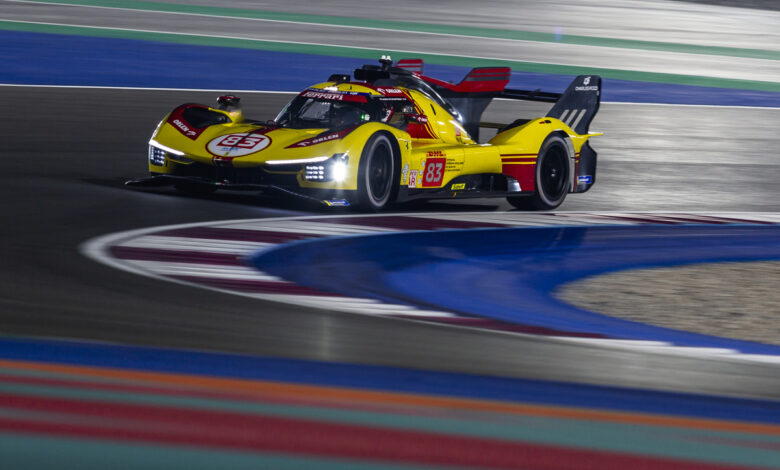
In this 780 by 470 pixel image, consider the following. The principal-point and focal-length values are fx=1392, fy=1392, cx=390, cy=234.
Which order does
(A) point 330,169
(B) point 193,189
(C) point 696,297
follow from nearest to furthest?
(C) point 696,297 < (A) point 330,169 < (B) point 193,189

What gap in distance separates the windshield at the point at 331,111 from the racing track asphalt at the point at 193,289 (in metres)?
0.70

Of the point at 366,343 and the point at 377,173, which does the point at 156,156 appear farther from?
the point at 366,343

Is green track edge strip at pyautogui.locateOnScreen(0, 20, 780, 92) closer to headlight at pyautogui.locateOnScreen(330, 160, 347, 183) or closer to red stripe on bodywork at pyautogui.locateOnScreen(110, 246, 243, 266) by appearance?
headlight at pyautogui.locateOnScreen(330, 160, 347, 183)

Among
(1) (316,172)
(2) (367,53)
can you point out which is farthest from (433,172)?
(2) (367,53)

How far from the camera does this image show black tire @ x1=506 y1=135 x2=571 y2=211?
1201 cm

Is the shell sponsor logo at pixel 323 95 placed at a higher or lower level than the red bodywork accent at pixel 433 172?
higher

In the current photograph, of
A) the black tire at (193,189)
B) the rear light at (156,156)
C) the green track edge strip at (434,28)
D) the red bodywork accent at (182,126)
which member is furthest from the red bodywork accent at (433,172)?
the green track edge strip at (434,28)

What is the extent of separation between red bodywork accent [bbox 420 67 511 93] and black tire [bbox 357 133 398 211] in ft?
5.42

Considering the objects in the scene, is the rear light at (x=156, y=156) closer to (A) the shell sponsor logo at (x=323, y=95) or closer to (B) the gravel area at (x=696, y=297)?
(A) the shell sponsor logo at (x=323, y=95)

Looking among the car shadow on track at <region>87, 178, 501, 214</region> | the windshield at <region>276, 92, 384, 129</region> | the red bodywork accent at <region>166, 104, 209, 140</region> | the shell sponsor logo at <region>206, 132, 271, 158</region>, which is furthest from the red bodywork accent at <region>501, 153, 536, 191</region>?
the red bodywork accent at <region>166, 104, 209, 140</region>

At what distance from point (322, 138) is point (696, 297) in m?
3.37

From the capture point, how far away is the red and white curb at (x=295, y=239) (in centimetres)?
664

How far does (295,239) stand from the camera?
9.33 meters

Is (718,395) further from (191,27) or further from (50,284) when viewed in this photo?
(191,27)
